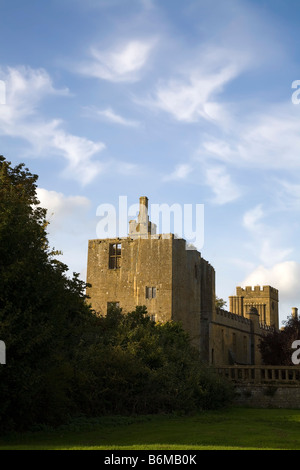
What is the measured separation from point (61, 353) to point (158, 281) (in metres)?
23.9

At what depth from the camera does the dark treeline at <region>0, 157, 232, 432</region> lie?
1603 centimetres

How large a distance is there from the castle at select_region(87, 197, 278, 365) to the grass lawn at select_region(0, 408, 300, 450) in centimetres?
2263

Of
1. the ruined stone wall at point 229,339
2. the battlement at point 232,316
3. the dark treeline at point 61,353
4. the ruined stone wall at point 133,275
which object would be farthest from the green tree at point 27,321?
the battlement at point 232,316

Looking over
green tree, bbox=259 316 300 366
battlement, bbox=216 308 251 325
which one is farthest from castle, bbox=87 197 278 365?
green tree, bbox=259 316 300 366

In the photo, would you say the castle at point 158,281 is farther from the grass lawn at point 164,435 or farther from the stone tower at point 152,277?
the grass lawn at point 164,435

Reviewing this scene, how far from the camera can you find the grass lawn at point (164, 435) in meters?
13.8

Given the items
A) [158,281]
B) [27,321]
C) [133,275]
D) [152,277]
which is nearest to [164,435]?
[27,321]

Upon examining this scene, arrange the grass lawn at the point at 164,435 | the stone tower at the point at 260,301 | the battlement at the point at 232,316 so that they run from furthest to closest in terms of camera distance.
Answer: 1. the stone tower at the point at 260,301
2. the battlement at the point at 232,316
3. the grass lawn at the point at 164,435

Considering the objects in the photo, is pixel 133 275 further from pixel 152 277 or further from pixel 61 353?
pixel 61 353

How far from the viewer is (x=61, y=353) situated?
68.4 feet

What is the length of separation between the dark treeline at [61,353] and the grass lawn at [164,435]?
1.01m

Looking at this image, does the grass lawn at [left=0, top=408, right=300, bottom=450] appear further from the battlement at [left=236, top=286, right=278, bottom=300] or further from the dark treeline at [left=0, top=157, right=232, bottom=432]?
the battlement at [left=236, top=286, right=278, bottom=300]

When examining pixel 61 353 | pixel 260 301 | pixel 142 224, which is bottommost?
pixel 61 353
